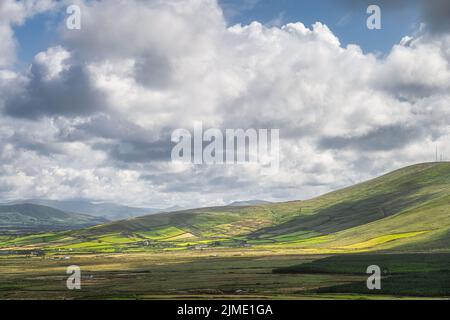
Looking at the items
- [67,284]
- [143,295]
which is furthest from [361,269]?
[67,284]

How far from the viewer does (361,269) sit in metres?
142

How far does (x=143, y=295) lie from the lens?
98.7 meters

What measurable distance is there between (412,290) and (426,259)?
6777 cm
